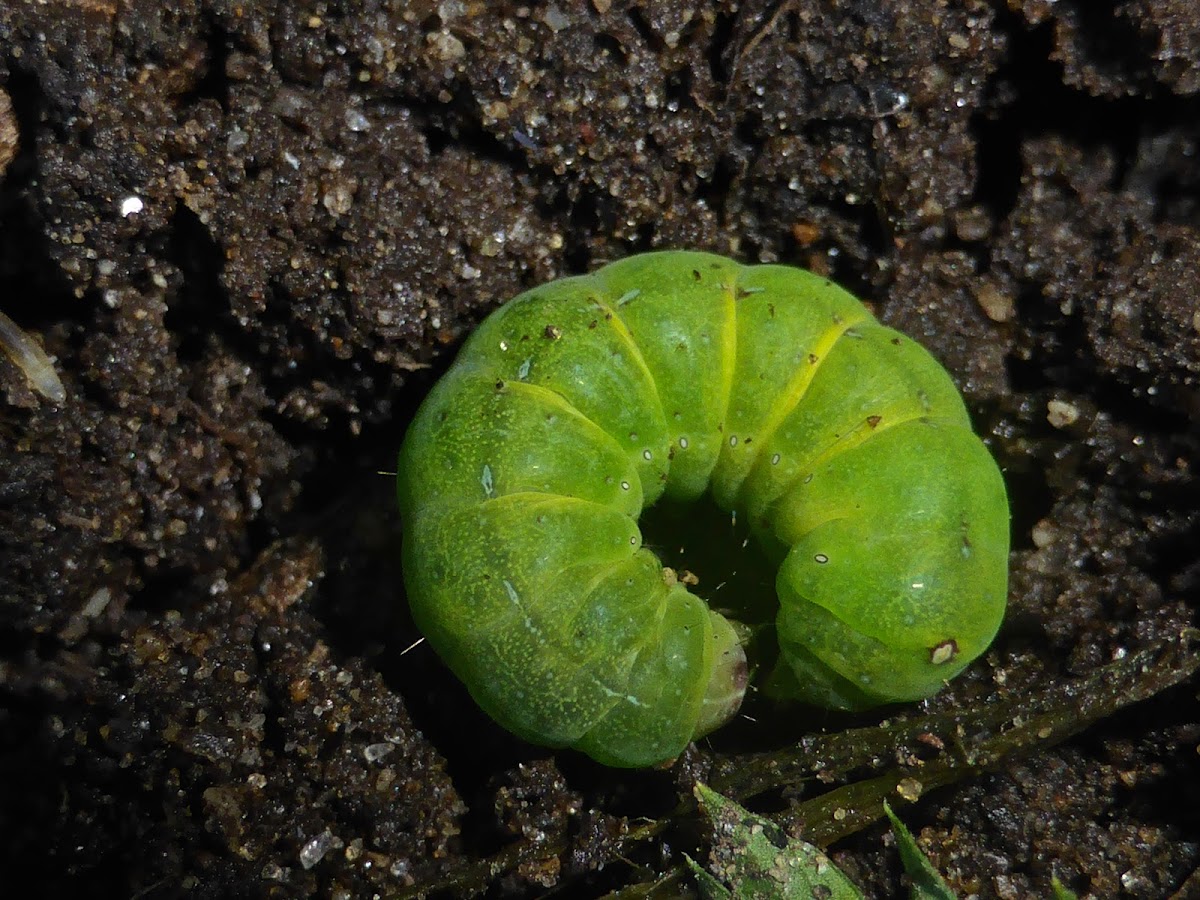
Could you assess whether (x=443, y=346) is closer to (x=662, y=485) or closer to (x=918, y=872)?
(x=662, y=485)

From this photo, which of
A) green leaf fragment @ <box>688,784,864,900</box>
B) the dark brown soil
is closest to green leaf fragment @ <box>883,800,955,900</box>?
green leaf fragment @ <box>688,784,864,900</box>

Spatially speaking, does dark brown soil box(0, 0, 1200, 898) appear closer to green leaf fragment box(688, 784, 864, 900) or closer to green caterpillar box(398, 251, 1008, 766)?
green leaf fragment box(688, 784, 864, 900)

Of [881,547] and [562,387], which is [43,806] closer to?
[562,387]

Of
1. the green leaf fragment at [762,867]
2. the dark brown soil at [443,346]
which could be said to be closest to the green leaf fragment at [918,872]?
the green leaf fragment at [762,867]

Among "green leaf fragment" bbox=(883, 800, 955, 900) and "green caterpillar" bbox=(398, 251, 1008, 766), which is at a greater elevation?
"green caterpillar" bbox=(398, 251, 1008, 766)

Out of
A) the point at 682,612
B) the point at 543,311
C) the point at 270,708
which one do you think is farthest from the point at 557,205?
the point at 270,708

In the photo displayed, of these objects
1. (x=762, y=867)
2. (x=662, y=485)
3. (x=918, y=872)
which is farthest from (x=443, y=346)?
(x=918, y=872)
